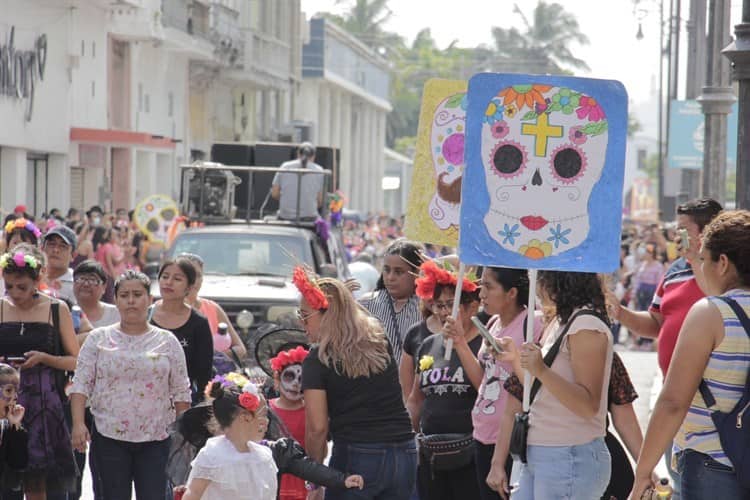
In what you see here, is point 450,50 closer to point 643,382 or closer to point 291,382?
point 643,382

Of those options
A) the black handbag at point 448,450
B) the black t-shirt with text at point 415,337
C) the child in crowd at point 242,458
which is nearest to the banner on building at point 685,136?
the black t-shirt with text at point 415,337

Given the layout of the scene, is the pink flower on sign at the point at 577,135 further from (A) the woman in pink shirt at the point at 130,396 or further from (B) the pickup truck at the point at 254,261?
(B) the pickup truck at the point at 254,261

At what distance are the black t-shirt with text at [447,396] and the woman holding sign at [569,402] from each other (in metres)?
0.93

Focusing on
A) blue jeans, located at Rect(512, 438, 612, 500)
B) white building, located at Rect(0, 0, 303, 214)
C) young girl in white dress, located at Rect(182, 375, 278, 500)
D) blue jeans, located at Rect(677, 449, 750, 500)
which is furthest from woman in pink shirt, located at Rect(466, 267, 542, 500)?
white building, located at Rect(0, 0, 303, 214)

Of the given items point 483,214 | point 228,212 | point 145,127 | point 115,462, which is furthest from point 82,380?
point 145,127

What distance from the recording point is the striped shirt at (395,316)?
354 inches

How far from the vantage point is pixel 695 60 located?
25344 millimetres

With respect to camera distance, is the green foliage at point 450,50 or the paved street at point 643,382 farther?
the green foliage at point 450,50

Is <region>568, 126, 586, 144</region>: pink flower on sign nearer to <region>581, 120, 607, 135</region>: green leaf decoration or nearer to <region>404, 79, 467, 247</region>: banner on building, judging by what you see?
<region>581, 120, 607, 135</region>: green leaf decoration

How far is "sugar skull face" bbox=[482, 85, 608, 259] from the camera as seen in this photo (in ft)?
22.9

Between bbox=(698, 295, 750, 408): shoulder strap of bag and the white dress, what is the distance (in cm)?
205

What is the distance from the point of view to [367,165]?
80.5 meters

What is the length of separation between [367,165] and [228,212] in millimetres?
62750

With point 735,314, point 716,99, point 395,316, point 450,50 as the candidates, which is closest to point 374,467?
point 735,314
